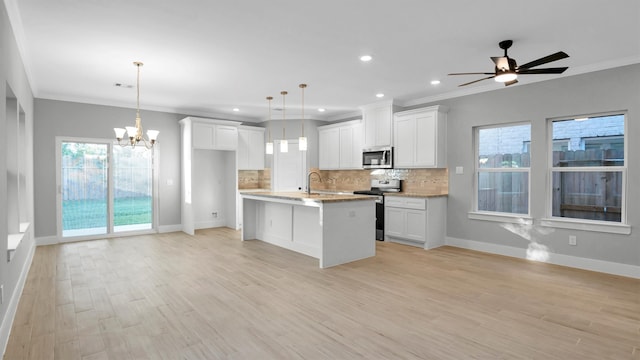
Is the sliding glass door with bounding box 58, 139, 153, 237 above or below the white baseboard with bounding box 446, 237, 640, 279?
above

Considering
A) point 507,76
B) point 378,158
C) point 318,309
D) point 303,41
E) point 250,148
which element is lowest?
point 318,309

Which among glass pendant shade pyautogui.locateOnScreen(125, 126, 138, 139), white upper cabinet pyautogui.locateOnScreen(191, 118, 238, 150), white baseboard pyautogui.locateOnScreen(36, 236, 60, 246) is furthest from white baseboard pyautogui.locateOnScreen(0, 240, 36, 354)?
white upper cabinet pyautogui.locateOnScreen(191, 118, 238, 150)

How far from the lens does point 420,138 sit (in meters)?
6.25

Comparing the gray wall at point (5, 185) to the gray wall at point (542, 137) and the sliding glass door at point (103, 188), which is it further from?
the gray wall at point (542, 137)

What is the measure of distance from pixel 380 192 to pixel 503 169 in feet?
6.96

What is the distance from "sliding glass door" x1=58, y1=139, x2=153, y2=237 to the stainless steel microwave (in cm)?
451

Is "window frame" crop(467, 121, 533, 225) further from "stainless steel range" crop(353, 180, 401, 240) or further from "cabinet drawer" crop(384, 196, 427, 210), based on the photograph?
"stainless steel range" crop(353, 180, 401, 240)

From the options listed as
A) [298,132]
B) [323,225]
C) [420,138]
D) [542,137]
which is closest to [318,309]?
[323,225]

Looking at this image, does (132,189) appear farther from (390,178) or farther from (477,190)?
(477,190)

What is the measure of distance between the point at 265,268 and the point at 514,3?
3939mm

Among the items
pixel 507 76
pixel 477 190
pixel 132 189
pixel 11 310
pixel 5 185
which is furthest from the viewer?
pixel 132 189

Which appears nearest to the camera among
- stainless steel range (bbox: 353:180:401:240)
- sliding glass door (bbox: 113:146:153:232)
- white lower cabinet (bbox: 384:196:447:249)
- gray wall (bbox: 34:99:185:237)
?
white lower cabinet (bbox: 384:196:447:249)

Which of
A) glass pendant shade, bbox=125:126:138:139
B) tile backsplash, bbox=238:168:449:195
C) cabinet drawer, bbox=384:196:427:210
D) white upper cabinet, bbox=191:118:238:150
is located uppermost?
white upper cabinet, bbox=191:118:238:150

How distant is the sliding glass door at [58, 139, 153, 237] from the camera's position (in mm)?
6465
